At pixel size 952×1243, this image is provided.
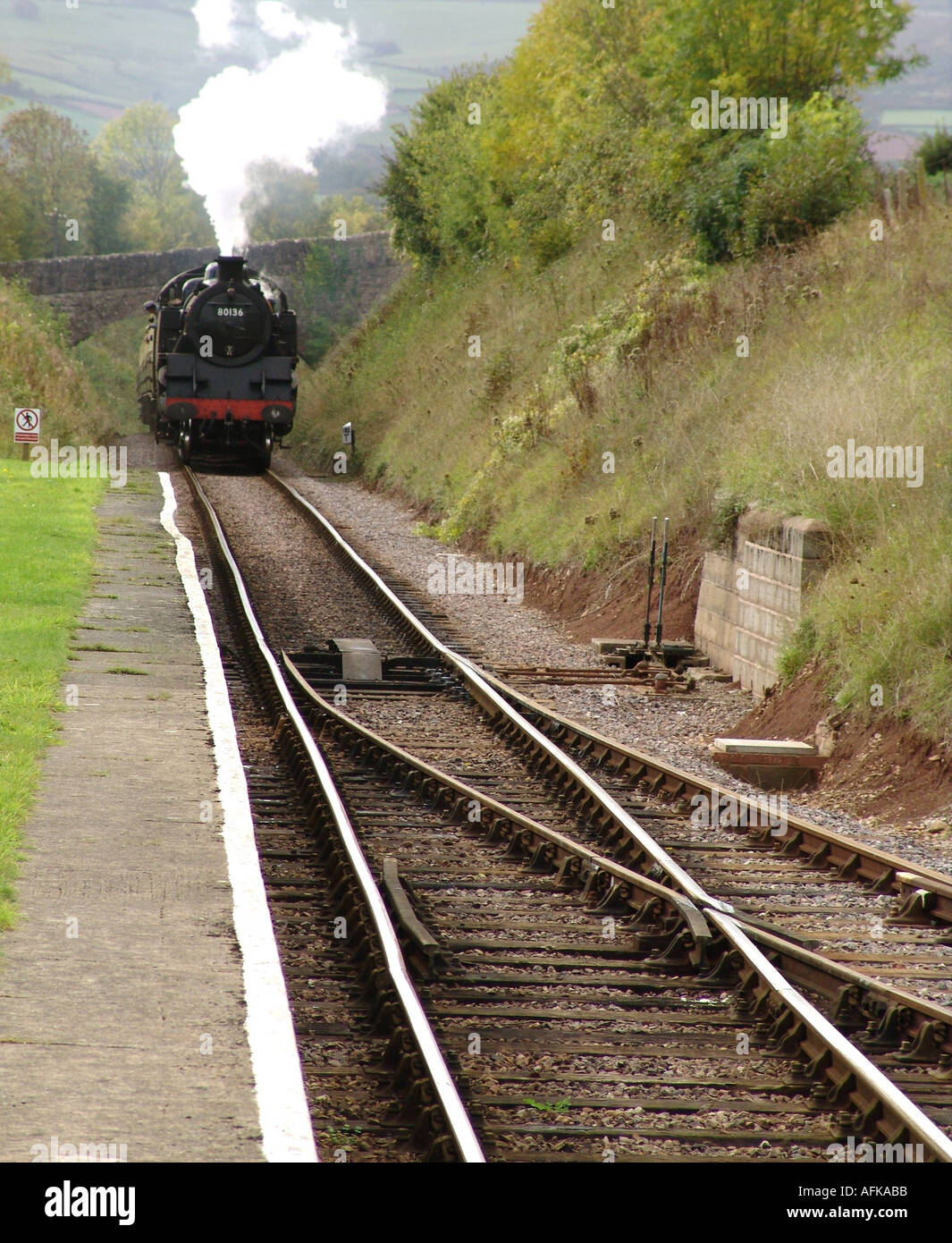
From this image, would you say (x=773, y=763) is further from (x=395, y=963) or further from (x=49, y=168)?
(x=49, y=168)

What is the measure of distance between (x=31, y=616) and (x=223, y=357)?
17.7 m

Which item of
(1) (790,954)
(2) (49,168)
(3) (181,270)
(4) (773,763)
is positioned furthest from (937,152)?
(2) (49,168)

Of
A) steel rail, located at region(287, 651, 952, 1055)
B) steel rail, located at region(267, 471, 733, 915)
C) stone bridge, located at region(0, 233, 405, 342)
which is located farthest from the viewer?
stone bridge, located at region(0, 233, 405, 342)

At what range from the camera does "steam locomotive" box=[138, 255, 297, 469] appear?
29172 millimetres

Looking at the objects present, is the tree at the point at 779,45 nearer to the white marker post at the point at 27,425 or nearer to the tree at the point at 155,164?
the white marker post at the point at 27,425

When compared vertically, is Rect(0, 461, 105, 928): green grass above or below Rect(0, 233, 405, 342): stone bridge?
below

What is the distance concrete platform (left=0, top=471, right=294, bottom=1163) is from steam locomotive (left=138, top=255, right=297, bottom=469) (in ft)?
66.7

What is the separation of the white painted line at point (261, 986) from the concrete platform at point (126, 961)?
0.15ft

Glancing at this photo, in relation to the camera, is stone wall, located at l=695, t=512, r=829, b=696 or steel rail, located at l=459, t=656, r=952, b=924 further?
stone wall, located at l=695, t=512, r=829, b=696

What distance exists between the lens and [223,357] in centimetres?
2944

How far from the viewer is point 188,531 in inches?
842

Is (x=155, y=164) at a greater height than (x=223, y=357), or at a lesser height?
greater

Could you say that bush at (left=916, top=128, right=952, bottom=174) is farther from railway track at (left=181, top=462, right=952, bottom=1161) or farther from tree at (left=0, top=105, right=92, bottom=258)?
tree at (left=0, top=105, right=92, bottom=258)

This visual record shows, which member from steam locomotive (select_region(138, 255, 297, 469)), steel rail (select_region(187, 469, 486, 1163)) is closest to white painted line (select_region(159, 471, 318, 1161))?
steel rail (select_region(187, 469, 486, 1163))
